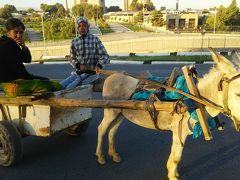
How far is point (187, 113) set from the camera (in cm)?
396

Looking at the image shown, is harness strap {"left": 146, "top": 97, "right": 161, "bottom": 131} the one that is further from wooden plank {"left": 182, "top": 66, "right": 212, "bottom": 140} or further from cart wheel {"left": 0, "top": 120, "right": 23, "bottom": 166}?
cart wheel {"left": 0, "top": 120, "right": 23, "bottom": 166}

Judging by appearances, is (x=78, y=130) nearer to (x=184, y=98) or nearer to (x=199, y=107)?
(x=184, y=98)

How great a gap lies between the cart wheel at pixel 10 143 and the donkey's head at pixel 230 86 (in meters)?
2.86

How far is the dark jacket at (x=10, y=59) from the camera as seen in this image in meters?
4.82

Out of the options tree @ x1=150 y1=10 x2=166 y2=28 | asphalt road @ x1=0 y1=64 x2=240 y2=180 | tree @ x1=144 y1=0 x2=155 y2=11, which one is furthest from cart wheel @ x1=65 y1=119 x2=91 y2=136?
tree @ x1=144 y1=0 x2=155 y2=11

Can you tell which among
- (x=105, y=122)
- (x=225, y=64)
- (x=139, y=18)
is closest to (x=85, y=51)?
(x=105, y=122)

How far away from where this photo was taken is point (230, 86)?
135 inches

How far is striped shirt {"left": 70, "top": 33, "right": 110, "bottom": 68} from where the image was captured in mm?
5875

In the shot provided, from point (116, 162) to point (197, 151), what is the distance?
1336 mm

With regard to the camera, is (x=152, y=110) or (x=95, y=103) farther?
(x=95, y=103)

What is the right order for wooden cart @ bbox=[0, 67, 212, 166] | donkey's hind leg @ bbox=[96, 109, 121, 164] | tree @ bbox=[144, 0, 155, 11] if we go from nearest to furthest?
wooden cart @ bbox=[0, 67, 212, 166], donkey's hind leg @ bbox=[96, 109, 121, 164], tree @ bbox=[144, 0, 155, 11]

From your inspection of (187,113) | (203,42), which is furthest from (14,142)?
(203,42)

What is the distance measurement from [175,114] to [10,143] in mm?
2334

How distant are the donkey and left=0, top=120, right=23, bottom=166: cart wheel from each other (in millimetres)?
1149
